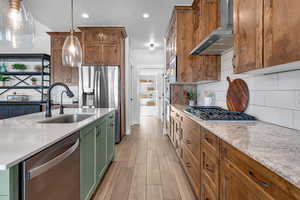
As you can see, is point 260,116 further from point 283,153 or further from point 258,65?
point 283,153

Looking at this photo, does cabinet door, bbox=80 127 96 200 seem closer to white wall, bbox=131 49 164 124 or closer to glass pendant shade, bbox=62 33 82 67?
glass pendant shade, bbox=62 33 82 67

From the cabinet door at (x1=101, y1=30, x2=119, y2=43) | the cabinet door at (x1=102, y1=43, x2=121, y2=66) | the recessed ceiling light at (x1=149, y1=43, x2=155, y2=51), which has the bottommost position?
the cabinet door at (x1=102, y1=43, x2=121, y2=66)

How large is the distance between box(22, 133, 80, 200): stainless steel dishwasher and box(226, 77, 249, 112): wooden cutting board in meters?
1.85

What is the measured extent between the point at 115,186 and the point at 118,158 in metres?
1.05

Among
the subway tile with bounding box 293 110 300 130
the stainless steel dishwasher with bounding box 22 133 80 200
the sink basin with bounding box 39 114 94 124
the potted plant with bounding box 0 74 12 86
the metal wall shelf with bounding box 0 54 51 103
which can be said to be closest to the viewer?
the stainless steel dishwasher with bounding box 22 133 80 200

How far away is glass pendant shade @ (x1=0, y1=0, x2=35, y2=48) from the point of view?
6.14ft

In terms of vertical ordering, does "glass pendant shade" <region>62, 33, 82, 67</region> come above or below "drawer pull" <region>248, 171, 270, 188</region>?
above

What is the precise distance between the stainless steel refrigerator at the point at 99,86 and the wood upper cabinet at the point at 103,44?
0.37 m

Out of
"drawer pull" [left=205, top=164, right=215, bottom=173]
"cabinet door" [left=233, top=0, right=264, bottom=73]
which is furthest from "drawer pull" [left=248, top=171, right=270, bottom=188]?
"cabinet door" [left=233, top=0, right=264, bottom=73]

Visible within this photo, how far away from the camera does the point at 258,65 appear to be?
1363 millimetres

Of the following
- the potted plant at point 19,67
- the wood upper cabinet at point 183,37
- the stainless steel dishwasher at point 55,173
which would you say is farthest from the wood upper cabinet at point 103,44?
the stainless steel dishwasher at point 55,173

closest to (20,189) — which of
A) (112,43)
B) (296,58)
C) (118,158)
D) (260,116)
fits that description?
(296,58)

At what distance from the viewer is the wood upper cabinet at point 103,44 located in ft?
15.6

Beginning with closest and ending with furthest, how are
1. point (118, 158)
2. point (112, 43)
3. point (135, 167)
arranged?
point (135, 167)
point (118, 158)
point (112, 43)
